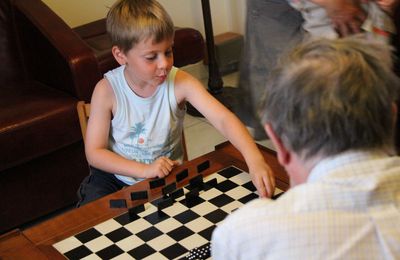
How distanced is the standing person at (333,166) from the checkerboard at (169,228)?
1.36ft

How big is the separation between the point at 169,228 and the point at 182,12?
9.82 ft

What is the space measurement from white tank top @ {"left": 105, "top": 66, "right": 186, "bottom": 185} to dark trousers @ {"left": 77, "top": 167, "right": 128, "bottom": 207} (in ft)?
0.09

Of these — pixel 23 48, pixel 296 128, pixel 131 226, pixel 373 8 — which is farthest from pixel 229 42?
pixel 296 128

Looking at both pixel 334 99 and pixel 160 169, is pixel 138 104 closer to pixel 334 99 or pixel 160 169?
pixel 160 169

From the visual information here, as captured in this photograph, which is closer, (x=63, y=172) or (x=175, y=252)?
(x=175, y=252)

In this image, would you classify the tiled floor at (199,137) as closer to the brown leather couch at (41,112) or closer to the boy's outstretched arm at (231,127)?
the brown leather couch at (41,112)

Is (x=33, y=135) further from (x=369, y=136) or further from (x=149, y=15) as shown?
(x=369, y=136)

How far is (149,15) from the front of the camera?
195cm

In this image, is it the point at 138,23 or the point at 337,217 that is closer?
the point at 337,217

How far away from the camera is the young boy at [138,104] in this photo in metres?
1.95

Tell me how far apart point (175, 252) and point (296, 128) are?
1.79ft

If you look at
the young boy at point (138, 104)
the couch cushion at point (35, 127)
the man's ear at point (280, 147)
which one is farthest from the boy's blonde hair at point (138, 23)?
the man's ear at point (280, 147)

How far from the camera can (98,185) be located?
6.70ft

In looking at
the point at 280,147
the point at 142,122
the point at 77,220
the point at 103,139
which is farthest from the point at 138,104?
the point at 280,147
